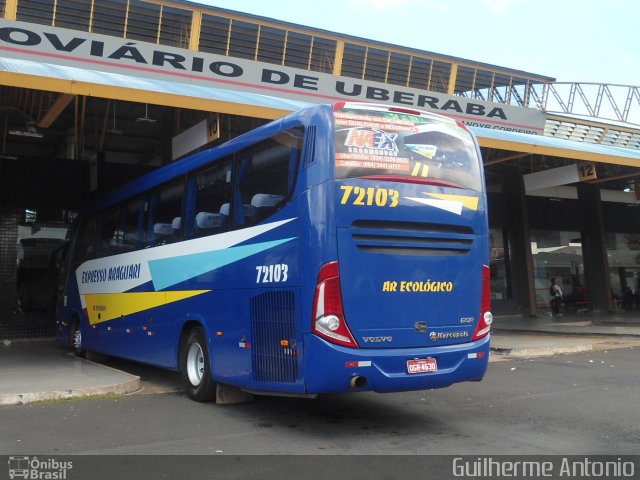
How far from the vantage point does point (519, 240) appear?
77.2ft

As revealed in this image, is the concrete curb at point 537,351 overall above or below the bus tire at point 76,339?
below

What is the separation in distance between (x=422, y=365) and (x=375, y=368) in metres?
0.59

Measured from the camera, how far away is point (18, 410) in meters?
7.31

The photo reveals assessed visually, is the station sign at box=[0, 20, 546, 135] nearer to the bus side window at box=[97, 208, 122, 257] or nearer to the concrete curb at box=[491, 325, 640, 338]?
the bus side window at box=[97, 208, 122, 257]

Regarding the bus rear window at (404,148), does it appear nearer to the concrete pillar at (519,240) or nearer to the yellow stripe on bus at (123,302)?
the yellow stripe on bus at (123,302)

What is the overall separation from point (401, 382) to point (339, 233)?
1685mm

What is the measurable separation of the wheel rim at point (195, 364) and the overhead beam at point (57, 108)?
5961mm

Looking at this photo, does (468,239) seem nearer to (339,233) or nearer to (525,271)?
(339,233)

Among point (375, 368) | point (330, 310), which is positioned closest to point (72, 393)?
point (330, 310)

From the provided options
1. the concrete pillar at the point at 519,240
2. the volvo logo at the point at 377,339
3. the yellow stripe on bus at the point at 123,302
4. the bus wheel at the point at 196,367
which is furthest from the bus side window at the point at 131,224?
Result: the concrete pillar at the point at 519,240

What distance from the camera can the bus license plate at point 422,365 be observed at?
19.8ft

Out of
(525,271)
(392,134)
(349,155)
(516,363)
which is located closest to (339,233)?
(349,155)
